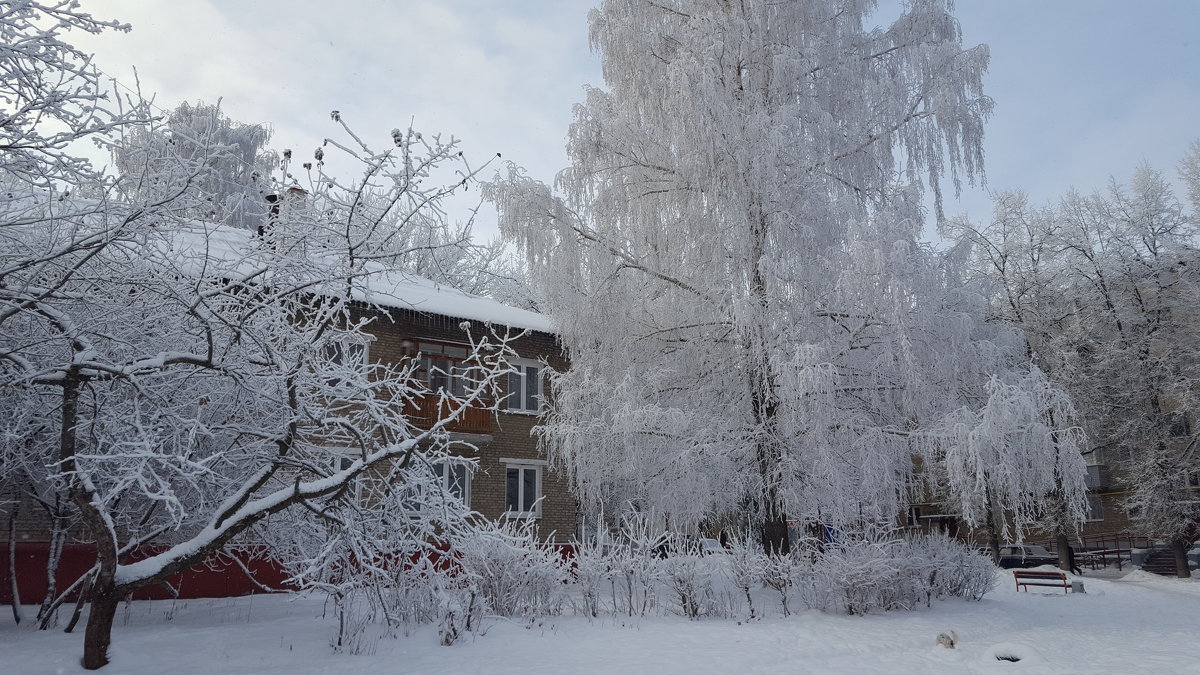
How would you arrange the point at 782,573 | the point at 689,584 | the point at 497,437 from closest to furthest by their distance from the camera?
1. the point at 689,584
2. the point at 782,573
3. the point at 497,437

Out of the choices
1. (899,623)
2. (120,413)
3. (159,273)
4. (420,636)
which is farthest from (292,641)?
(899,623)

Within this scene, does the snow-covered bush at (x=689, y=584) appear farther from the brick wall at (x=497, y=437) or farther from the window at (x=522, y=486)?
the window at (x=522, y=486)

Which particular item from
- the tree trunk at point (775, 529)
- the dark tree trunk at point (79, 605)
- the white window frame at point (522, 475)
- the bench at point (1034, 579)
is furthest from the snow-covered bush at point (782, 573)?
the white window frame at point (522, 475)

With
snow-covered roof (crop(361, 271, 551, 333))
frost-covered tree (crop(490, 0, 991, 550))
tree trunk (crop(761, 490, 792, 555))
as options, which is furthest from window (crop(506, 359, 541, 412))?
tree trunk (crop(761, 490, 792, 555))

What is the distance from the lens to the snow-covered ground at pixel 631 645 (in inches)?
336

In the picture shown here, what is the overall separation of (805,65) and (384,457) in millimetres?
10234

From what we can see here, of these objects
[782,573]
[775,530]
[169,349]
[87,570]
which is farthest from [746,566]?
[87,570]

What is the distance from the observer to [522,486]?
886 inches

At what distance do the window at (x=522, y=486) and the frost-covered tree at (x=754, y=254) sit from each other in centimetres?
729

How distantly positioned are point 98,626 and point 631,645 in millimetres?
5393

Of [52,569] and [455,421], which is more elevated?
[455,421]

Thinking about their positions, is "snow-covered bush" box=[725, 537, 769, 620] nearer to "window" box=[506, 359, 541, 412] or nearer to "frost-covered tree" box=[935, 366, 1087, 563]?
"frost-covered tree" box=[935, 366, 1087, 563]

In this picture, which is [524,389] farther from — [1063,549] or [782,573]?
[1063,549]

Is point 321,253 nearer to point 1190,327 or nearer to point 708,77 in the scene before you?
point 708,77
